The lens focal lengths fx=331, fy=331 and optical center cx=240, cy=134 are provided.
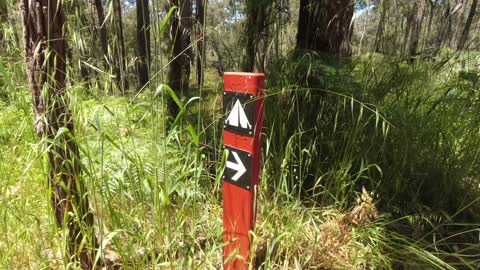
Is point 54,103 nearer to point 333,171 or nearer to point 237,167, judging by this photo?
point 237,167

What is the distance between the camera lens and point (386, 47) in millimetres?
1896

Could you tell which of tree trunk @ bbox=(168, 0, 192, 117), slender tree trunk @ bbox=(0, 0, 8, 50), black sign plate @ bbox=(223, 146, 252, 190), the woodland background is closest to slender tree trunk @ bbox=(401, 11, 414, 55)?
the woodland background

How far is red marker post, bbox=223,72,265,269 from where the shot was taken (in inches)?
43.3

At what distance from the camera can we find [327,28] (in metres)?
2.08

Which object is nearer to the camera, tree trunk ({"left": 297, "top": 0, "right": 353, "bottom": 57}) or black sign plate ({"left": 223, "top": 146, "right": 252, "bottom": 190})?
black sign plate ({"left": 223, "top": 146, "right": 252, "bottom": 190})

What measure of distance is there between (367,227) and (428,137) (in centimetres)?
62

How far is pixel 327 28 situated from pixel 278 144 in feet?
2.77

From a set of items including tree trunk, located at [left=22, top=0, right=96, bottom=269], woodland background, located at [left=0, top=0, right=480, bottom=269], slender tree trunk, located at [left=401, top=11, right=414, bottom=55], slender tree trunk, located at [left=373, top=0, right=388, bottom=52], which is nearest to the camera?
tree trunk, located at [left=22, top=0, right=96, bottom=269]

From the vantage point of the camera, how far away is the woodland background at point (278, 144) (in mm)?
1162

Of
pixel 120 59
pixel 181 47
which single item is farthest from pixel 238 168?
pixel 181 47

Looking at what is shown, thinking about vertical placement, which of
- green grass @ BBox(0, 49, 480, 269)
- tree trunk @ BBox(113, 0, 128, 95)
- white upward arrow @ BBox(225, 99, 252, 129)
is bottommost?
green grass @ BBox(0, 49, 480, 269)

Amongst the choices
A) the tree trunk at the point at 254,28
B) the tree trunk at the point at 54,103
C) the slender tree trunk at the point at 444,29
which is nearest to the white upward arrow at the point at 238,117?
the tree trunk at the point at 54,103

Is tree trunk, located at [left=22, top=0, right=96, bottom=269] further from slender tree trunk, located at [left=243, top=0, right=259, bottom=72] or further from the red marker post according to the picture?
slender tree trunk, located at [left=243, top=0, right=259, bottom=72]

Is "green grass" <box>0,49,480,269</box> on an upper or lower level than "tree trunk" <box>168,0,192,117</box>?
lower
